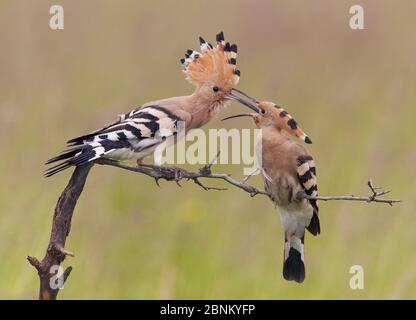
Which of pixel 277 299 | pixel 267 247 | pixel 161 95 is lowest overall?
pixel 277 299

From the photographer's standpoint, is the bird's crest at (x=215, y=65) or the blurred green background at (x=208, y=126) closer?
the bird's crest at (x=215, y=65)

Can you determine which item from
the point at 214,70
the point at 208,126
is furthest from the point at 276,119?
the point at 208,126

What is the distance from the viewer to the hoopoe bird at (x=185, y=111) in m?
2.51

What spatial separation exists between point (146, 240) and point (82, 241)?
0.28 m

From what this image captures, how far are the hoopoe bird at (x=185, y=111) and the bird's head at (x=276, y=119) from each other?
0.05 metres

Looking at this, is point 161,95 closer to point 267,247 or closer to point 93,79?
point 93,79

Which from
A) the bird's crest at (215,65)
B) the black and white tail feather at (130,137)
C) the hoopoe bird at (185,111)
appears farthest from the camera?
the bird's crest at (215,65)

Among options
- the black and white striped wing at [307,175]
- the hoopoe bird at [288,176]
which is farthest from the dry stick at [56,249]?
the black and white striped wing at [307,175]

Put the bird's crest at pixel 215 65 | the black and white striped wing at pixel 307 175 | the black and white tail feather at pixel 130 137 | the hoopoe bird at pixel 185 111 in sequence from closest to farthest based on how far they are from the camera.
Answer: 1. the black and white tail feather at pixel 130 137
2. the hoopoe bird at pixel 185 111
3. the bird's crest at pixel 215 65
4. the black and white striped wing at pixel 307 175

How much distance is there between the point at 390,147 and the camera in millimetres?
4387

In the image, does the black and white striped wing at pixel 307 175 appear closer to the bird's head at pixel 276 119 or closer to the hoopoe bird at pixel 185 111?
the bird's head at pixel 276 119
